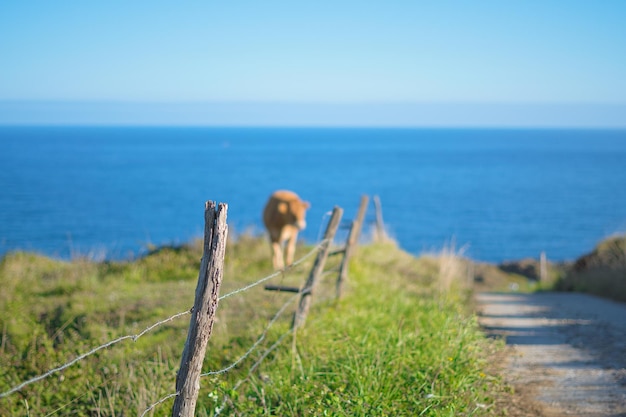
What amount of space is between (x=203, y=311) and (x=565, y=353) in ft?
18.2

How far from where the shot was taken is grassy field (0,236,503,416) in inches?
205

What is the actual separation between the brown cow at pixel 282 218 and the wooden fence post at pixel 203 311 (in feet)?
27.2

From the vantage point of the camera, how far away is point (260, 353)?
6.48m

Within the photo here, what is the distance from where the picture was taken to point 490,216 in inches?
2466

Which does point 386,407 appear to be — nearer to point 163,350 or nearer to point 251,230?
point 163,350

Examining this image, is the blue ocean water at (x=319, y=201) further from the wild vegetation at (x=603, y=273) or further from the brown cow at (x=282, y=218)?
the brown cow at (x=282, y=218)

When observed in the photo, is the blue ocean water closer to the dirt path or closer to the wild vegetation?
the wild vegetation

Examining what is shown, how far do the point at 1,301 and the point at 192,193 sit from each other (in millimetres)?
66473

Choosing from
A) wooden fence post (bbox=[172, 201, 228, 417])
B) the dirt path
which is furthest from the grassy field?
wooden fence post (bbox=[172, 201, 228, 417])

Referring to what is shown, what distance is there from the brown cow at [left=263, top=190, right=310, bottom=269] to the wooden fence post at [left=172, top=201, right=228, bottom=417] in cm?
829

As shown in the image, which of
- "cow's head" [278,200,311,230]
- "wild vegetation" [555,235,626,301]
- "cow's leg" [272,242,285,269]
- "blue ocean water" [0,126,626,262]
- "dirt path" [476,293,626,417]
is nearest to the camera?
"dirt path" [476,293,626,417]

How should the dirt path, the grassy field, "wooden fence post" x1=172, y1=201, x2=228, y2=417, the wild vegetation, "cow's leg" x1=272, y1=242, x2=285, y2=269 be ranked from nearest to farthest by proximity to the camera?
1. "wooden fence post" x1=172, y1=201, x2=228, y2=417
2. the grassy field
3. the dirt path
4. "cow's leg" x1=272, y1=242, x2=285, y2=269
5. the wild vegetation

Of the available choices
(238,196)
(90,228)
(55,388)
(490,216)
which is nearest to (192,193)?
(238,196)

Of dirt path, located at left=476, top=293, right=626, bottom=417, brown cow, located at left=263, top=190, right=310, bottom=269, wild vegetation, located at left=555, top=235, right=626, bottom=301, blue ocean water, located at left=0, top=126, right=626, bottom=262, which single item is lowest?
blue ocean water, located at left=0, top=126, right=626, bottom=262
